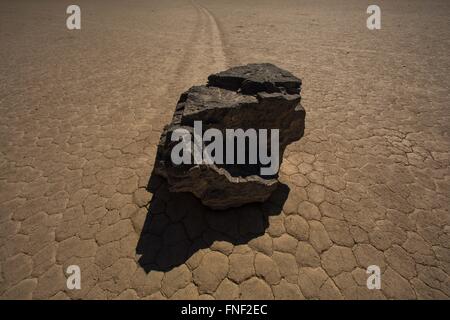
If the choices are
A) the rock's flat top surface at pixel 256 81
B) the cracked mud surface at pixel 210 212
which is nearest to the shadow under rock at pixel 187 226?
the cracked mud surface at pixel 210 212

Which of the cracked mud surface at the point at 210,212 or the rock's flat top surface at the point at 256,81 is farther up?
→ the rock's flat top surface at the point at 256,81

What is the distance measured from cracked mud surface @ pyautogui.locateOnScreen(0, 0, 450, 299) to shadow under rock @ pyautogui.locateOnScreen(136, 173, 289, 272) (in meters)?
0.01

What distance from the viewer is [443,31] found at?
10477 mm

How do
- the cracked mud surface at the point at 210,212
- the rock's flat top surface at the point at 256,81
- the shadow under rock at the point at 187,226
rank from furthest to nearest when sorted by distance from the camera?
1. the rock's flat top surface at the point at 256,81
2. the shadow under rock at the point at 187,226
3. the cracked mud surface at the point at 210,212

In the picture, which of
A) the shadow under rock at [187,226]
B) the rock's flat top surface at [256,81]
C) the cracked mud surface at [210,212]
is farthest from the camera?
the rock's flat top surface at [256,81]

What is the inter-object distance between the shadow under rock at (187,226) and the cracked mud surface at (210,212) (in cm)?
1

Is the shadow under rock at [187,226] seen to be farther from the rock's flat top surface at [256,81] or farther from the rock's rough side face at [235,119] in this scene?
the rock's flat top surface at [256,81]

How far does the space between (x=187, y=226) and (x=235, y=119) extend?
51.0 inches

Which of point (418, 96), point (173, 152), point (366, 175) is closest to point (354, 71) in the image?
point (418, 96)

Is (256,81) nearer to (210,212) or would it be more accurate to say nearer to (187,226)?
(210,212)

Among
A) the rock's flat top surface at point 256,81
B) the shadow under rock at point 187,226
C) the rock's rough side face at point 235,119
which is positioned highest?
the rock's flat top surface at point 256,81

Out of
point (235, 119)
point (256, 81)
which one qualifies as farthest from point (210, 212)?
point (256, 81)

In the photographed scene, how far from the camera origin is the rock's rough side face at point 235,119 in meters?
2.29
